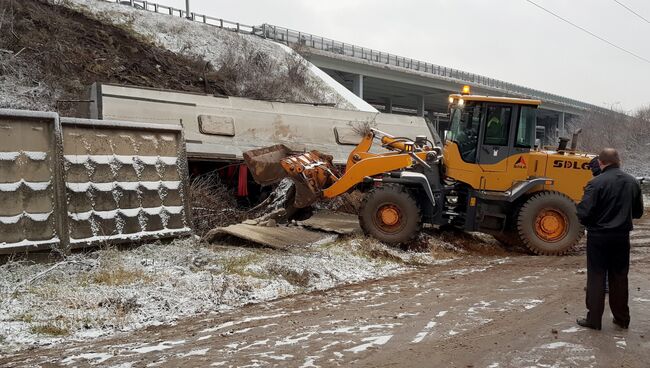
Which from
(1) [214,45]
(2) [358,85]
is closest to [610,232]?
(1) [214,45]

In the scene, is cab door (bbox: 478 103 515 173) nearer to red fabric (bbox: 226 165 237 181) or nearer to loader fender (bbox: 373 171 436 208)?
loader fender (bbox: 373 171 436 208)

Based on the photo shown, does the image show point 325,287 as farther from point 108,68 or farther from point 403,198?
point 108,68

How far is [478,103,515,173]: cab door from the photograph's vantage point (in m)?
9.57

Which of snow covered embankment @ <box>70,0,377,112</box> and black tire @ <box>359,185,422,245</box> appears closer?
black tire @ <box>359,185,422,245</box>

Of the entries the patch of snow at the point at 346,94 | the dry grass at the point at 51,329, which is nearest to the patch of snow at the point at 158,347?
the dry grass at the point at 51,329

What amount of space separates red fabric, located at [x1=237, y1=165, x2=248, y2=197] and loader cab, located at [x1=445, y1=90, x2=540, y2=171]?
490 cm

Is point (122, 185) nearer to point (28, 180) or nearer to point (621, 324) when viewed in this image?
point (28, 180)

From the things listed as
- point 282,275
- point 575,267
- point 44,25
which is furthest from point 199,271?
point 44,25

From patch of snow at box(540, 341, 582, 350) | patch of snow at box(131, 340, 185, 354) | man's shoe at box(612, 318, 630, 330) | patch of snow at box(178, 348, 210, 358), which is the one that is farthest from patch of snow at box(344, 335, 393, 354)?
man's shoe at box(612, 318, 630, 330)

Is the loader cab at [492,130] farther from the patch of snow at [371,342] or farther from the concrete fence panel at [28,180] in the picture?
the concrete fence panel at [28,180]

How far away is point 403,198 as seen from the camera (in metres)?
9.41

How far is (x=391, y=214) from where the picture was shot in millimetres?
9469

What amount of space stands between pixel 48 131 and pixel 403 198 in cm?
588

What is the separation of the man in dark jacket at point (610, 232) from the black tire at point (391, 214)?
4507 mm
